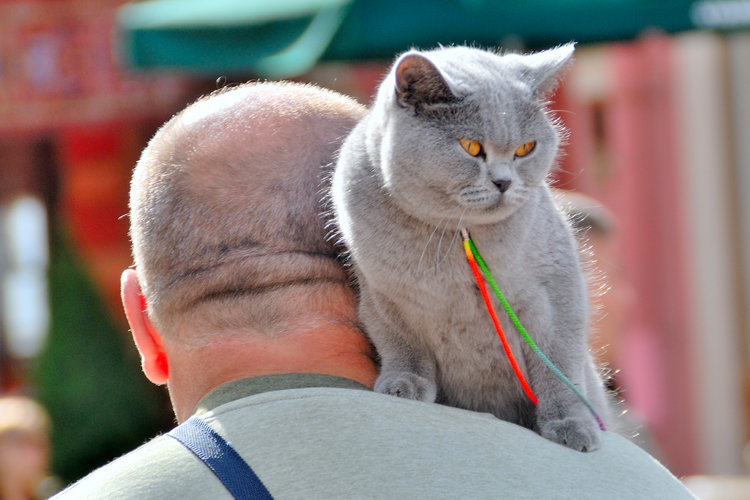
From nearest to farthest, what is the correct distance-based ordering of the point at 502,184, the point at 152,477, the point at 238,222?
the point at 152,477 < the point at 502,184 < the point at 238,222

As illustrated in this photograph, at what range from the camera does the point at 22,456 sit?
3.35 meters

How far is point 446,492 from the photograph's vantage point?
101 cm

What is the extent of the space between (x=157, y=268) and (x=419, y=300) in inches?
19.4

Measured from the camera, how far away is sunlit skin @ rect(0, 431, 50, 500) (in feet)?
10.9

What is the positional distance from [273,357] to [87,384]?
320 centimetres

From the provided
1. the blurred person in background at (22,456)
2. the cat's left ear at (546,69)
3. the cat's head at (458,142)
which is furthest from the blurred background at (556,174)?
the cat's head at (458,142)

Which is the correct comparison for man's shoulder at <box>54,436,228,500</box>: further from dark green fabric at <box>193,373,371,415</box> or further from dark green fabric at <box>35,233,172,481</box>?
dark green fabric at <box>35,233,172,481</box>

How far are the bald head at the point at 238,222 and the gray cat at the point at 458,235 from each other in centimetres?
8

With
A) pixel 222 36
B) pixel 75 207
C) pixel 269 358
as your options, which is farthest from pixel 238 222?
pixel 75 207

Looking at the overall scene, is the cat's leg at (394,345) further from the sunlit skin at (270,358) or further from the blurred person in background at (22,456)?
the blurred person in background at (22,456)

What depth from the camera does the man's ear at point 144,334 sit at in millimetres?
1552

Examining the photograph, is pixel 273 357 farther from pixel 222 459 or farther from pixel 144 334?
pixel 144 334

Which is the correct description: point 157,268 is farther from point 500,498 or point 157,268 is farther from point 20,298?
point 20,298

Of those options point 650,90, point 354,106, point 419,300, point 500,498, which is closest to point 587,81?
point 650,90
